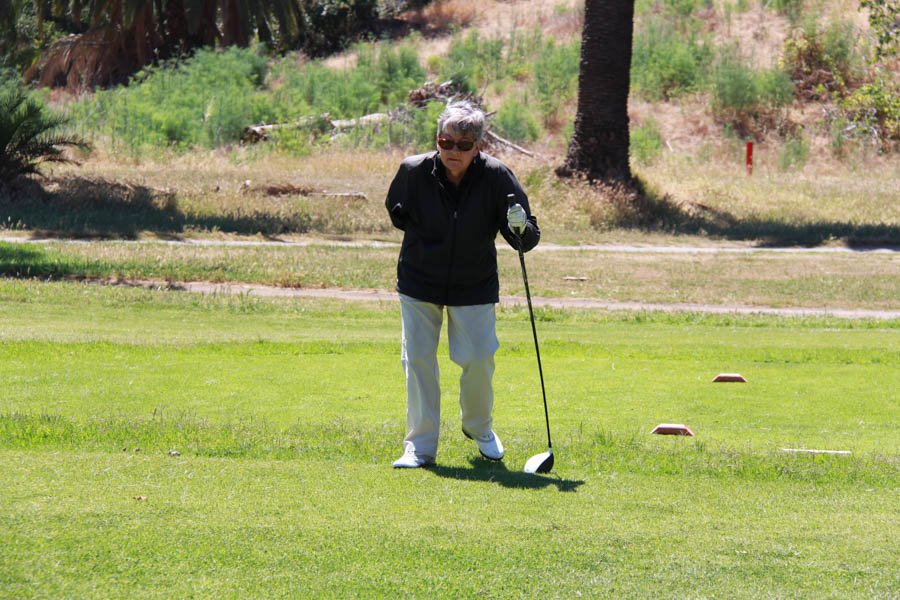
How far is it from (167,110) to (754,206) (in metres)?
16.6

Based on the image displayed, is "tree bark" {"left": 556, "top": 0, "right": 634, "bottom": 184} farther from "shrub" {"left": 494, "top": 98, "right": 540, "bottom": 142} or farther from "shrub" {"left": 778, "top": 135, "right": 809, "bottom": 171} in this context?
"shrub" {"left": 778, "top": 135, "right": 809, "bottom": 171}

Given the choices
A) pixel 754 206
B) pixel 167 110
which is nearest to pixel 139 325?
pixel 754 206

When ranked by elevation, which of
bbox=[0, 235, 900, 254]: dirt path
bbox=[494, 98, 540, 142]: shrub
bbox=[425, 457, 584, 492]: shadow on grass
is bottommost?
bbox=[0, 235, 900, 254]: dirt path

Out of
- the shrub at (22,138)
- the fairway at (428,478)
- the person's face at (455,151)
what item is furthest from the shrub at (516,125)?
the person's face at (455,151)

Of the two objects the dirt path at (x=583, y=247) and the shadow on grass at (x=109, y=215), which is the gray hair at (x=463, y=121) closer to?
the dirt path at (x=583, y=247)

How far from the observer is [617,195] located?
84.3 feet

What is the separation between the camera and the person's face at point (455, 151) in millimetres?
5887

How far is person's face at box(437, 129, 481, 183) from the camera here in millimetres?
5887

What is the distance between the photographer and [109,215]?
2364 cm

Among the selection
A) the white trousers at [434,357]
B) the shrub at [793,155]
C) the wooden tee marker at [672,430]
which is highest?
the shrub at [793,155]

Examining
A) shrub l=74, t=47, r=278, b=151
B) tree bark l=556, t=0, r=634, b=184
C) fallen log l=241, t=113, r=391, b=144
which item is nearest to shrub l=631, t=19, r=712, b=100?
fallen log l=241, t=113, r=391, b=144

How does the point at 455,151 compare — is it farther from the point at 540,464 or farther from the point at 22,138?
the point at 22,138

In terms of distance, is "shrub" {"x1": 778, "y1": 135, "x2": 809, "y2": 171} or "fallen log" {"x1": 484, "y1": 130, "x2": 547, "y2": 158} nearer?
"fallen log" {"x1": 484, "y1": 130, "x2": 547, "y2": 158}

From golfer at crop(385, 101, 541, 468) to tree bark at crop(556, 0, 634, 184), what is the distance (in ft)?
64.5
